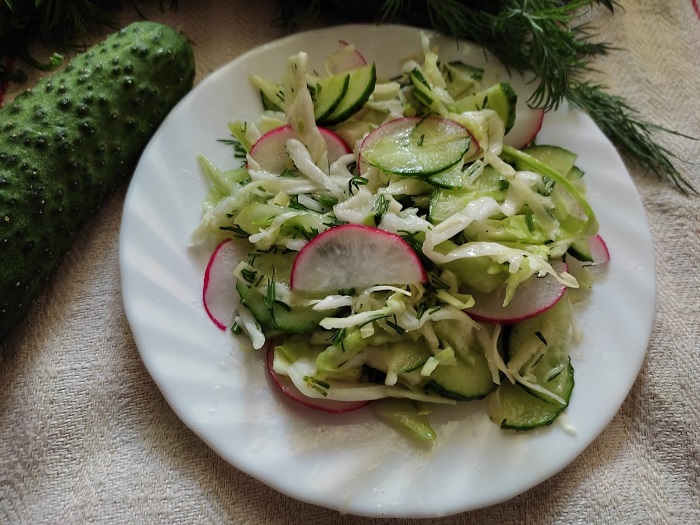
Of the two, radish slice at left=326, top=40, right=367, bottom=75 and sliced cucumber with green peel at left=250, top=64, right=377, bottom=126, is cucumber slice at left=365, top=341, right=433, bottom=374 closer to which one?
sliced cucumber with green peel at left=250, top=64, right=377, bottom=126

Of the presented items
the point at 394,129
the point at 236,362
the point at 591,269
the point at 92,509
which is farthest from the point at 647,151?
the point at 92,509

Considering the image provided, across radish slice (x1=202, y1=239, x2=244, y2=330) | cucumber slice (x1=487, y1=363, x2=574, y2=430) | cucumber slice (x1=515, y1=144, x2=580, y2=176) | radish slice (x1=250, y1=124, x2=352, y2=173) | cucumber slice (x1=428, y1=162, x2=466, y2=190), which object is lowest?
cucumber slice (x1=487, y1=363, x2=574, y2=430)

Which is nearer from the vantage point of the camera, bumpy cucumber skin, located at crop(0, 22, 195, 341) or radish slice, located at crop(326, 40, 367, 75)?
bumpy cucumber skin, located at crop(0, 22, 195, 341)

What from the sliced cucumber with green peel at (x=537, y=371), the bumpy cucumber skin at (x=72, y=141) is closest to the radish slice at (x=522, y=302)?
the sliced cucumber with green peel at (x=537, y=371)

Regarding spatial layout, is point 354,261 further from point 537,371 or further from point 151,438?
point 151,438

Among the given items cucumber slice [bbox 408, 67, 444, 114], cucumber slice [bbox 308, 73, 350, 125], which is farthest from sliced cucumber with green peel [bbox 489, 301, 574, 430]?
cucumber slice [bbox 308, 73, 350, 125]

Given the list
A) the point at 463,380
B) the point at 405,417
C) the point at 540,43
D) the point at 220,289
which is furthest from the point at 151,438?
the point at 540,43

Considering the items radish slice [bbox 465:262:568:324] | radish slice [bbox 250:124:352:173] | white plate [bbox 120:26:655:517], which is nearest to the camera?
white plate [bbox 120:26:655:517]
